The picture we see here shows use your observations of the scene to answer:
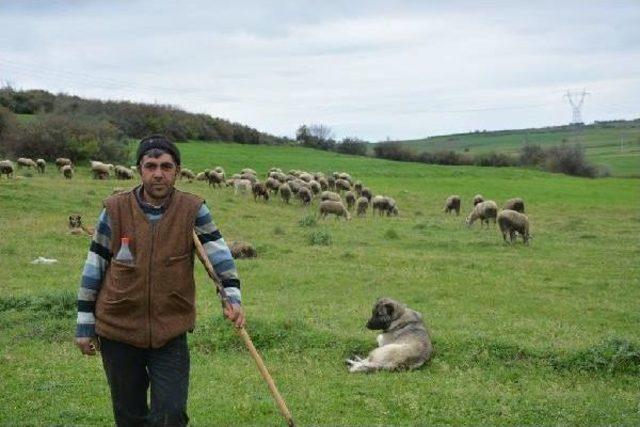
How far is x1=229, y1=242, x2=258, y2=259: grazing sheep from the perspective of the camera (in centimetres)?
2016

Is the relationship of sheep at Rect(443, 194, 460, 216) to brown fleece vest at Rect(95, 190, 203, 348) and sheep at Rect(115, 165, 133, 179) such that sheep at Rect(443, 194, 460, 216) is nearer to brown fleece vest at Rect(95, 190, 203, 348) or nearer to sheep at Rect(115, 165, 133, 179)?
sheep at Rect(115, 165, 133, 179)

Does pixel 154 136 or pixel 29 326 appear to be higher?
pixel 154 136

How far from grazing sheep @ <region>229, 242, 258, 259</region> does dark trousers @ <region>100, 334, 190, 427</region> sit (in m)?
14.5

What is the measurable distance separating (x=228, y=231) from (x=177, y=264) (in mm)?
20781

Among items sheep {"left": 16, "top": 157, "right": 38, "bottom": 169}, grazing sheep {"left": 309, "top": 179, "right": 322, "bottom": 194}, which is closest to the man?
grazing sheep {"left": 309, "top": 179, "right": 322, "bottom": 194}

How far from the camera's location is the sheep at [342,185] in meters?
46.9

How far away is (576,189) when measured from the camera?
56.6m

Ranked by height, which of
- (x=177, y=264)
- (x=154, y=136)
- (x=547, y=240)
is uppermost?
(x=154, y=136)

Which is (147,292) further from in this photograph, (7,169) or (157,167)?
(7,169)

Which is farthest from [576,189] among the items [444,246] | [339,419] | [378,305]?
[339,419]

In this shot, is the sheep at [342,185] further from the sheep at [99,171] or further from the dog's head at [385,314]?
the dog's head at [385,314]

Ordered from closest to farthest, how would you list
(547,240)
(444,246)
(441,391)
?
(441,391), (444,246), (547,240)

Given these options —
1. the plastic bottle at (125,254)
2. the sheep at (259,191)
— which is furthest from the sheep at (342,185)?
the plastic bottle at (125,254)

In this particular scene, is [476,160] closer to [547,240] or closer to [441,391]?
[547,240]
